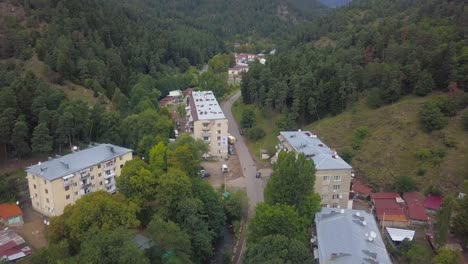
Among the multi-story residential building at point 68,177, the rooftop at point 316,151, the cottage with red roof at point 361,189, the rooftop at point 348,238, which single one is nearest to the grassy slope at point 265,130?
the rooftop at point 316,151

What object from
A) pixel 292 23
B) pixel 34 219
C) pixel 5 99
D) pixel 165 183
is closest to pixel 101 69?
pixel 5 99

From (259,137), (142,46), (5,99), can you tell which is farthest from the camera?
(142,46)

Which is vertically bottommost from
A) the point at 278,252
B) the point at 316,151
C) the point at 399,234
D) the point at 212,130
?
the point at 399,234

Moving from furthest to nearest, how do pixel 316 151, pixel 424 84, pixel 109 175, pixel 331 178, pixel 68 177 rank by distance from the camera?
pixel 424 84, pixel 109 175, pixel 316 151, pixel 331 178, pixel 68 177

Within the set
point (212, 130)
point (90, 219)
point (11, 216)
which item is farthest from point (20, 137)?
point (212, 130)

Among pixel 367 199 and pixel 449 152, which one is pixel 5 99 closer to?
pixel 367 199

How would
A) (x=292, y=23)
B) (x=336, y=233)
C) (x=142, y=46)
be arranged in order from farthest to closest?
(x=292, y=23) → (x=142, y=46) → (x=336, y=233)

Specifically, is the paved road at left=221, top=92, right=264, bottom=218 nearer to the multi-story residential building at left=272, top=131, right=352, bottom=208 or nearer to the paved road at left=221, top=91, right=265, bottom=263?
the paved road at left=221, top=91, right=265, bottom=263

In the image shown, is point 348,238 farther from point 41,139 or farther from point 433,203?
point 41,139

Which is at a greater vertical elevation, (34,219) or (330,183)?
(330,183)
